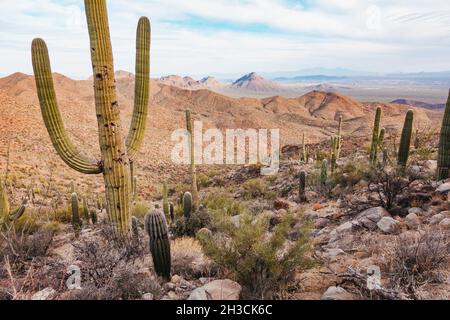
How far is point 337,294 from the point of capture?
3.59m

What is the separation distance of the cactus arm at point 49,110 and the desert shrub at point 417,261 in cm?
440

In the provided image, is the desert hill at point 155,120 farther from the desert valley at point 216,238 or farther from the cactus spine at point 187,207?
the desert valley at point 216,238

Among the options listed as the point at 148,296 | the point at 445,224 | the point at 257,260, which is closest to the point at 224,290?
the point at 257,260

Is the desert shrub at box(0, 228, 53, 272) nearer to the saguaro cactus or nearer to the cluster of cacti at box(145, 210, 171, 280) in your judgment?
the cluster of cacti at box(145, 210, 171, 280)

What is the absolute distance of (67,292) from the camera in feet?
13.3

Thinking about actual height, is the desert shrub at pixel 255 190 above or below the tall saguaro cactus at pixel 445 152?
below

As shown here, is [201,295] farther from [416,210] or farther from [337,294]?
[416,210]

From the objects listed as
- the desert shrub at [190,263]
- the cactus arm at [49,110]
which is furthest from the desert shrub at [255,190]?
the cactus arm at [49,110]

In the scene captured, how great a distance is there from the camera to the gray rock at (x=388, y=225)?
19.2 feet

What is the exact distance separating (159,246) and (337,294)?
222cm

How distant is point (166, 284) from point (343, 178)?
323 inches

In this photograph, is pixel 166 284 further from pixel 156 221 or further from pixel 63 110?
pixel 63 110

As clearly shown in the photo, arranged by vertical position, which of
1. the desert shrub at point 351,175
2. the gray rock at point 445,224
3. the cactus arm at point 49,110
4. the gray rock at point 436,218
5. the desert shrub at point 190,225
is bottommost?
the desert shrub at point 190,225
